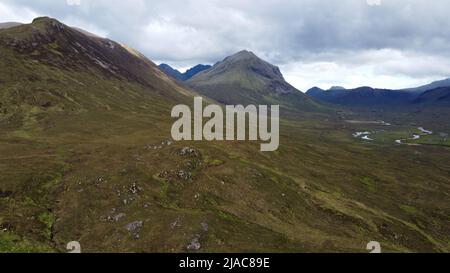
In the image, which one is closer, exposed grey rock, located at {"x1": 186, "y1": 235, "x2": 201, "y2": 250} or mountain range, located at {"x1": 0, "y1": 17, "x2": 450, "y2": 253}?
exposed grey rock, located at {"x1": 186, "y1": 235, "x2": 201, "y2": 250}

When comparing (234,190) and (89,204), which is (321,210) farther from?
(89,204)

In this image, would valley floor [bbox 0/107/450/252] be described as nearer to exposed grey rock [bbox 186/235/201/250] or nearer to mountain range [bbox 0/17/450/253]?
exposed grey rock [bbox 186/235/201/250]

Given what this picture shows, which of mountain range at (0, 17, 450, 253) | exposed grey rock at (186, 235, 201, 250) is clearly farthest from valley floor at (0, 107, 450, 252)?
mountain range at (0, 17, 450, 253)

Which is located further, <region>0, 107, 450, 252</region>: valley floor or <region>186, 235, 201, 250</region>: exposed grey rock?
<region>0, 107, 450, 252</region>: valley floor

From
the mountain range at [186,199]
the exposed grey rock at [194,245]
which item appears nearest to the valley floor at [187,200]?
the exposed grey rock at [194,245]

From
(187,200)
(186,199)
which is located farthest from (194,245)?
(186,199)

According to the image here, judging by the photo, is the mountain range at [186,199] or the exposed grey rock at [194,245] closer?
the exposed grey rock at [194,245]

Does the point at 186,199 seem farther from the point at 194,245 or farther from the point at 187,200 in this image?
the point at 194,245

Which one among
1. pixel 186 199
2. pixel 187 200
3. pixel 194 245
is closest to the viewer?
pixel 194 245

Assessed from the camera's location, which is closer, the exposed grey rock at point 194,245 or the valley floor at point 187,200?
the exposed grey rock at point 194,245

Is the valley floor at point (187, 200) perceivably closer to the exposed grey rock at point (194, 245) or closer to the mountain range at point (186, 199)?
the exposed grey rock at point (194, 245)
